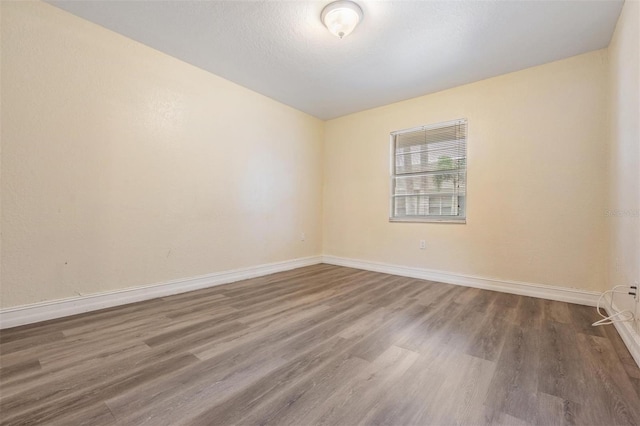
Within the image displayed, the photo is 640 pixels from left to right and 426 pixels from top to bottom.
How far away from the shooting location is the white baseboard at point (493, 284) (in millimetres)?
2652

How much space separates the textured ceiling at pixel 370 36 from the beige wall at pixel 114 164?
295 mm

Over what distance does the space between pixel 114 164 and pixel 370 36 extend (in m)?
2.69

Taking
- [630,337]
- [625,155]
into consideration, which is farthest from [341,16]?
[630,337]

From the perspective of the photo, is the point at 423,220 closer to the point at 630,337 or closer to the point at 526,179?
the point at 526,179

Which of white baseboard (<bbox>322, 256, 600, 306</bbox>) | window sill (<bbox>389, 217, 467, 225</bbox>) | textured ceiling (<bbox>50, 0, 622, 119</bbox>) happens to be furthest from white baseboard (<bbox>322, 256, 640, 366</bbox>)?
textured ceiling (<bbox>50, 0, 622, 119</bbox>)

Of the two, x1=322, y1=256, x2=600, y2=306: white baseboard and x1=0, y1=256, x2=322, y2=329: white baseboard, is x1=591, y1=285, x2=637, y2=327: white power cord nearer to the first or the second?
x1=322, y1=256, x2=600, y2=306: white baseboard

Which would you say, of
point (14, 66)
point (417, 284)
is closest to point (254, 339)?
point (417, 284)

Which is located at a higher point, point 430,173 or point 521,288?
point 430,173

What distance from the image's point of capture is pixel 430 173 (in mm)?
3711

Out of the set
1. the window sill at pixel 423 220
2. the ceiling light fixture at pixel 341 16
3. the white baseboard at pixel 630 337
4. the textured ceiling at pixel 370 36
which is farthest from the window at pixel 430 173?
the ceiling light fixture at pixel 341 16

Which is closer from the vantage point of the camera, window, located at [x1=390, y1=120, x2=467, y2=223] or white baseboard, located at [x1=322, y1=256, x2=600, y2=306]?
white baseboard, located at [x1=322, y1=256, x2=600, y2=306]

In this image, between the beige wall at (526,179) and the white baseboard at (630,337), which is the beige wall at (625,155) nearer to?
the white baseboard at (630,337)

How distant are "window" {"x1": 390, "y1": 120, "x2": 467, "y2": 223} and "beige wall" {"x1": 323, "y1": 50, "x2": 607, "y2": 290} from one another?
0.39 feet

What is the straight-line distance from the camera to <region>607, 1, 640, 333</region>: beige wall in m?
1.75
